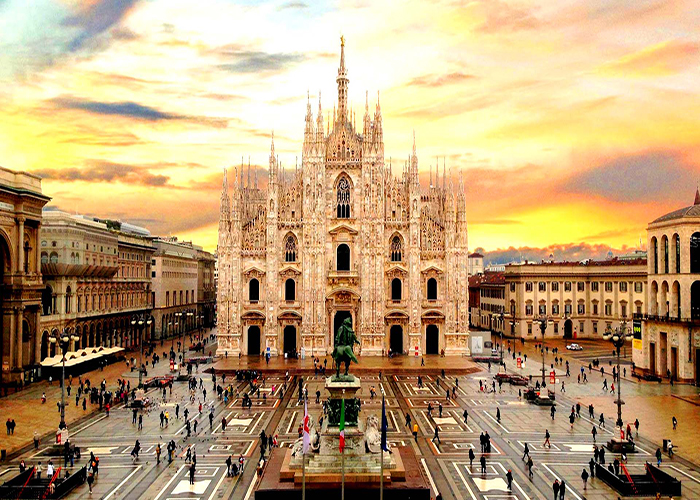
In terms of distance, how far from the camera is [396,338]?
76938mm

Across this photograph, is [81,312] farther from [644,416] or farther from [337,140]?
[644,416]

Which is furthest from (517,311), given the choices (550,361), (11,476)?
(11,476)

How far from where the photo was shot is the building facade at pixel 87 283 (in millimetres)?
66500

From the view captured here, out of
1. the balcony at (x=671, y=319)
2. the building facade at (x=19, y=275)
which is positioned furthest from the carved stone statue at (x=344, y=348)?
the balcony at (x=671, y=319)

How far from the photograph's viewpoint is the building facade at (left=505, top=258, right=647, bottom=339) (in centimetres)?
9494

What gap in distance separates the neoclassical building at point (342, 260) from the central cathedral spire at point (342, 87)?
4.34 m

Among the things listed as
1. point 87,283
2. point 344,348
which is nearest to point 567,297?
point 87,283

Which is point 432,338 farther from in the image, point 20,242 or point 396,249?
point 20,242

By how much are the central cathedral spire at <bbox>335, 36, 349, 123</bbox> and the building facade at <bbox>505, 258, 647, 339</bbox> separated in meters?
36.5

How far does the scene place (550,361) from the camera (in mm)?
72250

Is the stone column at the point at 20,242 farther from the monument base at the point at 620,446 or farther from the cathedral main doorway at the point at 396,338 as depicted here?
the monument base at the point at 620,446

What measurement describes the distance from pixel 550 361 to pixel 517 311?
78.7 feet

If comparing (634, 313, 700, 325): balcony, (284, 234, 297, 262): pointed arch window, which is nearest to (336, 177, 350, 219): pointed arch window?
(284, 234, 297, 262): pointed arch window

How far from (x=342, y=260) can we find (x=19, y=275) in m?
34.5
